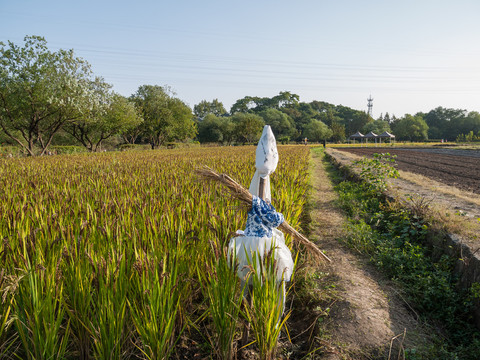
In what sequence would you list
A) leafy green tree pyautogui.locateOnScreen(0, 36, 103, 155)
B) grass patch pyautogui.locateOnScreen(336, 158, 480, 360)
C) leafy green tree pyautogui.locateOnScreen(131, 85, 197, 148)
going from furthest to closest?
leafy green tree pyautogui.locateOnScreen(131, 85, 197, 148) → leafy green tree pyautogui.locateOnScreen(0, 36, 103, 155) → grass patch pyautogui.locateOnScreen(336, 158, 480, 360)

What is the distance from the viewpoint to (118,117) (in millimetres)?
24750

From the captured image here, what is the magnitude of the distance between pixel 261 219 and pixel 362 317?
1406mm

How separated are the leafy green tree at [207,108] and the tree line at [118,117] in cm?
34

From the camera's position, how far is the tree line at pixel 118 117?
17.3 m

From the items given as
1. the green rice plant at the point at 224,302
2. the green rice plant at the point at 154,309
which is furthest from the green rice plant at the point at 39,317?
the green rice plant at the point at 224,302

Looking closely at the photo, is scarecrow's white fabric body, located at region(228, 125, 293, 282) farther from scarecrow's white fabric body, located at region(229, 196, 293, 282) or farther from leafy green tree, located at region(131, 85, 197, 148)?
leafy green tree, located at region(131, 85, 197, 148)

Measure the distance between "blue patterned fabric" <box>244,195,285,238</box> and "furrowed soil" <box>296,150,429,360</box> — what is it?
3.10 ft

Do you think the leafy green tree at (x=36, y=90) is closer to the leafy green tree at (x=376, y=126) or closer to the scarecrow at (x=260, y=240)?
the scarecrow at (x=260, y=240)

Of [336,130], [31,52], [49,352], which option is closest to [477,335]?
[49,352]

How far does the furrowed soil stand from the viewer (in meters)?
2.07

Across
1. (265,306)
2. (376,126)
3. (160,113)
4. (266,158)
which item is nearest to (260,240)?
(265,306)

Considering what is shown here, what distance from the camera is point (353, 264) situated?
11.6 feet

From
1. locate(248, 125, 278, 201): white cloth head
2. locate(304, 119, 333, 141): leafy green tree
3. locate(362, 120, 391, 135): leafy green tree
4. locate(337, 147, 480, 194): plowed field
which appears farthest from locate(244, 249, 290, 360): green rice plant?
locate(362, 120, 391, 135): leafy green tree

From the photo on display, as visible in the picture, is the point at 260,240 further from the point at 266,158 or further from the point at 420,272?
the point at 420,272
